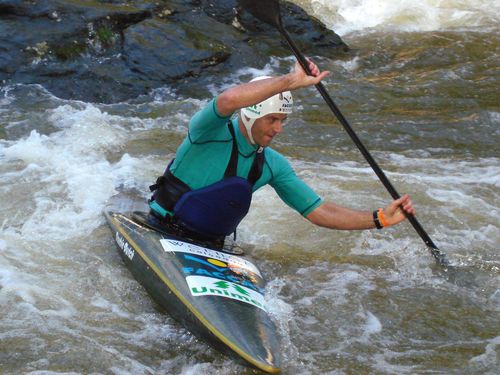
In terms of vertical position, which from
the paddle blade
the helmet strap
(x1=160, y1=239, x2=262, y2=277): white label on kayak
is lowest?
(x1=160, y1=239, x2=262, y2=277): white label on kayak

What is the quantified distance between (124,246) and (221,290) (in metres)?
0.92

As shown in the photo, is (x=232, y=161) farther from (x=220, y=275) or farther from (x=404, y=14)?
(x=404, y=14)

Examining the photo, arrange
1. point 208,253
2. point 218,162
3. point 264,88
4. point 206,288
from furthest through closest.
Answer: point 208,253 → point 218,162 → point 206,288 → point 264,88

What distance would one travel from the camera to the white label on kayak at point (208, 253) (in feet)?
14.6

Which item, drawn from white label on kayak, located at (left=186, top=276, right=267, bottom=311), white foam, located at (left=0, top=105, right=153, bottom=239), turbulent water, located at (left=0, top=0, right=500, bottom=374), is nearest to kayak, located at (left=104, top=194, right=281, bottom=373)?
white label on kayak, located at (left=186, top=276, right=267, bottom=311)

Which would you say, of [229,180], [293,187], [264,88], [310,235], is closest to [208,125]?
[229,180]

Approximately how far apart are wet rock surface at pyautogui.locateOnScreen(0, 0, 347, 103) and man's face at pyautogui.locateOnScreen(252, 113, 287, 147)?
4.32 metres

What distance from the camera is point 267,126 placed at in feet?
14.0

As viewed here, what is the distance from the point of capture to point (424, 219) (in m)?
5.98

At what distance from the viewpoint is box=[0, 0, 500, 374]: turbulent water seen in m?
4.15

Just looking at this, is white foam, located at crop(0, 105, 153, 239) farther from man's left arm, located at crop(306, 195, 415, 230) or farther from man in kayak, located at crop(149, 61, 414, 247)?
man's left arm, located at crop(306, 195, 415, 230)

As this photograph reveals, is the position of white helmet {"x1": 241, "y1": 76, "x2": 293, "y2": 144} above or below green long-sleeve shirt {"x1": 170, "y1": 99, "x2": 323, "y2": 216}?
above

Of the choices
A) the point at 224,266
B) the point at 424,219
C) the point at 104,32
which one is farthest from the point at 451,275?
the point at 104,32

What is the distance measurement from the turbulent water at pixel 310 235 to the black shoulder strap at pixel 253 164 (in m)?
0.74
